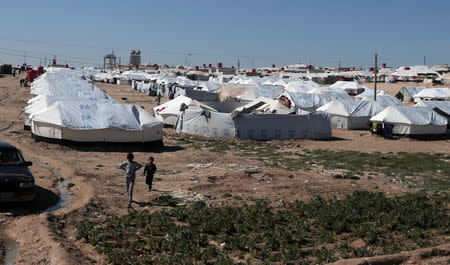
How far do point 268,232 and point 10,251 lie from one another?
17.6 ft

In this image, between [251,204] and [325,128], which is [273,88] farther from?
[251,204]

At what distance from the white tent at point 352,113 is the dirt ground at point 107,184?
7520mm

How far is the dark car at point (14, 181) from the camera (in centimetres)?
1247

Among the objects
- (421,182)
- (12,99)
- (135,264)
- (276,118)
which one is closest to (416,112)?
(276,118)

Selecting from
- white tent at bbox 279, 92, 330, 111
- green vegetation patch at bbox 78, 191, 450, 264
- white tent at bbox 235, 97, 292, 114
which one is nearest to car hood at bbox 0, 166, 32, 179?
green vegetation patch at bbox 78, 191, 450, 264

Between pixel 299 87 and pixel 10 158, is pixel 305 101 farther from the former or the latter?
pixel 10 158

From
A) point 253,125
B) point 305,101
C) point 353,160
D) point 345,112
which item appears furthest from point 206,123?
point 305,101

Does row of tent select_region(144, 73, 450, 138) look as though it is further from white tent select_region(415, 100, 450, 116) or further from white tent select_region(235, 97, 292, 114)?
white tent select_region(415, 100, 450, 116)

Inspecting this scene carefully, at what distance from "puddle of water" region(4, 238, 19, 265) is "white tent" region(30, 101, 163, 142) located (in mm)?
12867

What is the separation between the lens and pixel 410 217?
13172 millimetres

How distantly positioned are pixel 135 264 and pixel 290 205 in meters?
6.12

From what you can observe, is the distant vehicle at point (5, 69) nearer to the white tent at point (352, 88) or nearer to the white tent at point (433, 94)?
the white tent at point (352, 88)

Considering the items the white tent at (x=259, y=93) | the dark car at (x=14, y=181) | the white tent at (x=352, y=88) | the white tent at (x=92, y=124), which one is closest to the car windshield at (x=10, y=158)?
the dark car at (x=14, y=181)

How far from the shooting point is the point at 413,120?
107 feet
